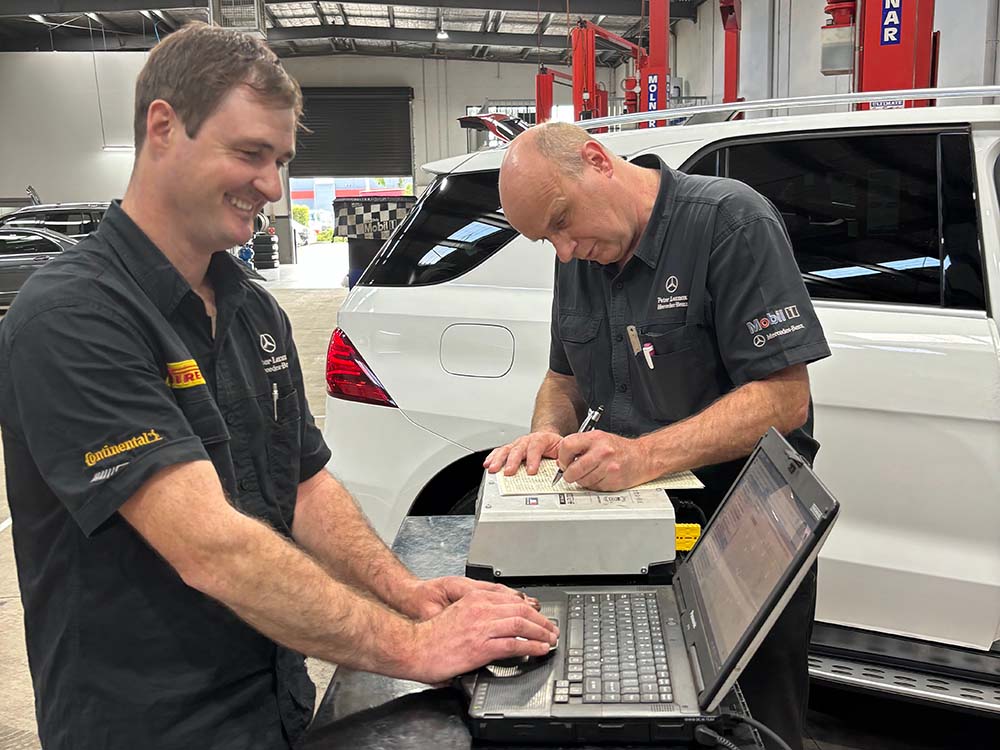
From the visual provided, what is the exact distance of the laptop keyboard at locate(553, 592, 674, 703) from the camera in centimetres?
95

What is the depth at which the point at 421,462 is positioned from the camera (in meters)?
2.47

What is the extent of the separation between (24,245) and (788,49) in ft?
29.9

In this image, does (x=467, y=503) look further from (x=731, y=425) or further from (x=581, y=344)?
(x=731, y=425)

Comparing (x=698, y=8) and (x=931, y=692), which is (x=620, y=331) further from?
(x=698, y=8)

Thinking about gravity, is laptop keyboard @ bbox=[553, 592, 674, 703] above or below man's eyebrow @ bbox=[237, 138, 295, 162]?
below

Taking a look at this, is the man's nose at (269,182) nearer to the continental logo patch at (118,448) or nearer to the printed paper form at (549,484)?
the continental logo patch at (118,448)

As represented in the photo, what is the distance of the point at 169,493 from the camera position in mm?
941

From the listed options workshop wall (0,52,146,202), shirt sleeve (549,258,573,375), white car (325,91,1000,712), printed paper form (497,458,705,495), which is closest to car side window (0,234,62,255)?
workshop wall (0,52,146,202)

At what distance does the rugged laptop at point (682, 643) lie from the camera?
0.86m

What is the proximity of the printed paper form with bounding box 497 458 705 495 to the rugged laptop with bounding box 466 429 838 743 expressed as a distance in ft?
0.78

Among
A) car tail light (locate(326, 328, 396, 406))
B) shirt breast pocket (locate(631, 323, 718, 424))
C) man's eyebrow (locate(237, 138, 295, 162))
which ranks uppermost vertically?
man's eyebrow (locate(237, 138, 295, 162))

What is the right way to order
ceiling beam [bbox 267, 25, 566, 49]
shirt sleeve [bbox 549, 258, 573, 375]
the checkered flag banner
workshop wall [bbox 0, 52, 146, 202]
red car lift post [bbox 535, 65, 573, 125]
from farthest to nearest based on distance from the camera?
1. ceiling beam [bbox 267, 25, 566, 49]
2. workshop wall [bbox 0, 52, 146, 202]
3. the checkered flag banner
4. red car lift post [bbox 535, 65, 573, 125]
5. shirt sleeve [bbox 549, 258, 573, 375]

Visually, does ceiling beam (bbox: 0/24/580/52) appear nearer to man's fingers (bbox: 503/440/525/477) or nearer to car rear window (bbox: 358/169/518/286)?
car rear window (bbox: 358/169/518/286)

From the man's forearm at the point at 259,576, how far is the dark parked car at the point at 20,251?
1030cm
